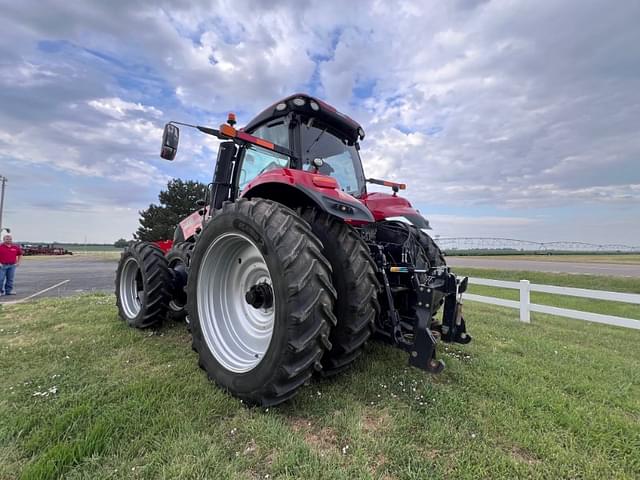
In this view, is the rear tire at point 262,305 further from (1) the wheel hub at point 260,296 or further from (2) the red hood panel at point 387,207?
(2) the red hood panel at point 387,207

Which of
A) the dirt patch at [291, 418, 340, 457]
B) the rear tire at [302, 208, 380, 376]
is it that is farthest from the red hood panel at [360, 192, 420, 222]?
the dirt patch at [291, 418, 340, 457]

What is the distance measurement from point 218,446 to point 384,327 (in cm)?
148

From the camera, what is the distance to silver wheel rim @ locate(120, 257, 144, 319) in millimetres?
4473

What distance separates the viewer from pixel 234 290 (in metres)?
A: 2.92

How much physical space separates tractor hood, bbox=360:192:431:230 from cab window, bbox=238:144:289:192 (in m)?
0.99

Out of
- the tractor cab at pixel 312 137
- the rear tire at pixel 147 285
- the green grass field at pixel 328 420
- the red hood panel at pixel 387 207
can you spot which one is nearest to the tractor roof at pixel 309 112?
the tractor cab at pixel 312 137

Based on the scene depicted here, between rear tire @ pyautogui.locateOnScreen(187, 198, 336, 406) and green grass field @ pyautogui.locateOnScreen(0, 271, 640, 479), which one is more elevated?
rear tire @ pyautogui.locateOnScreen(187, 198, 336, 406)

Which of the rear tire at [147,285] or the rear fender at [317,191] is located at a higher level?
the rear fender at [317,191]

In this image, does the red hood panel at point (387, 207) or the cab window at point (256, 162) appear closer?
the red hood panel at point (387, 207)

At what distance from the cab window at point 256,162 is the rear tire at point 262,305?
106cm

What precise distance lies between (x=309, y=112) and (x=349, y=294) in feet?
6.17

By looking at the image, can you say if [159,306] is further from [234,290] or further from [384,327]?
[384,327]

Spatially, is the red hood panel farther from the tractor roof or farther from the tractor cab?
the tractor roof

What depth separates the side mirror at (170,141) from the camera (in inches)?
124
